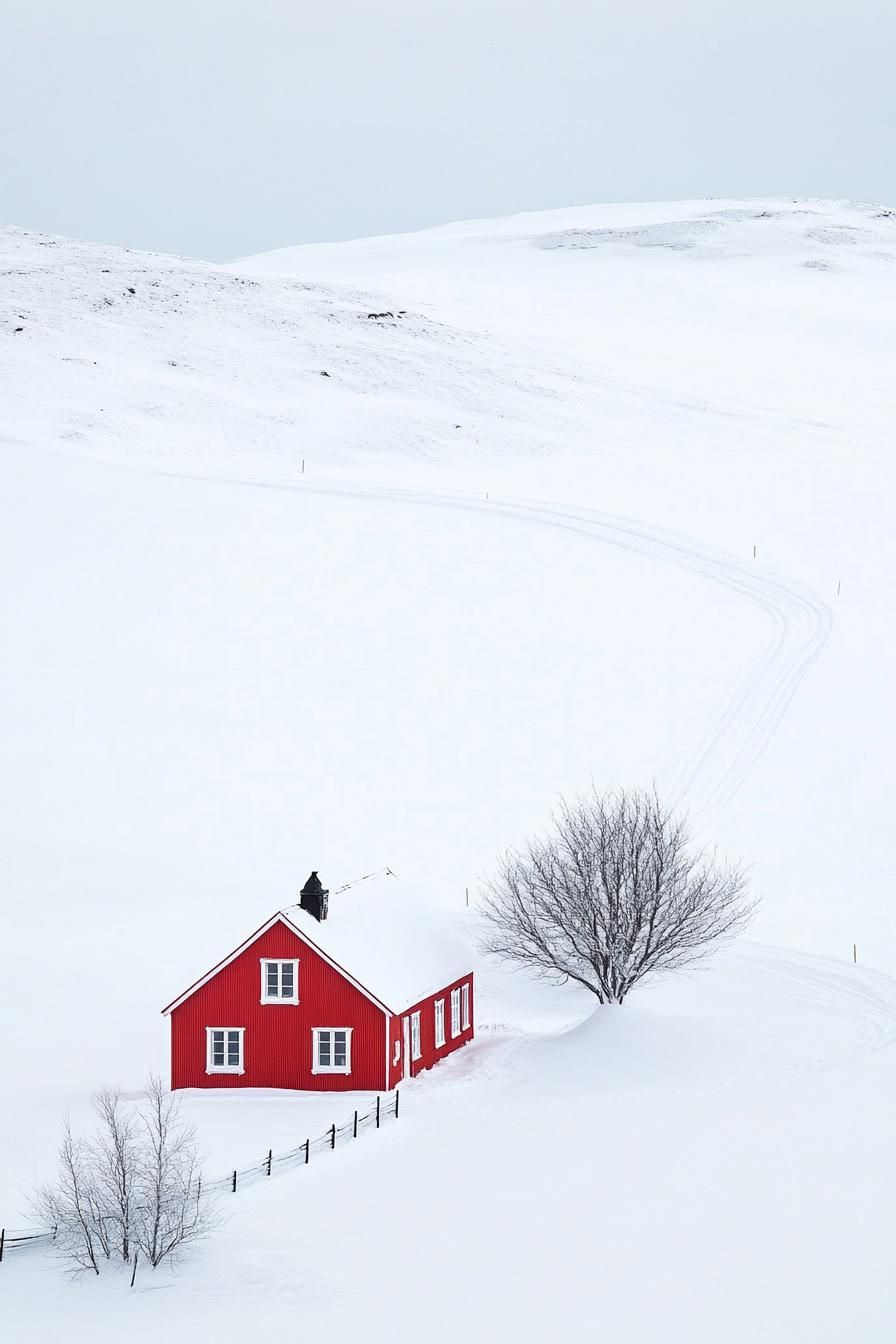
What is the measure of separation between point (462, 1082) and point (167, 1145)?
7.02 m

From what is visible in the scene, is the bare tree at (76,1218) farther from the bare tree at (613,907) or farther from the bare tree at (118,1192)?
the bare tree at (613,907)

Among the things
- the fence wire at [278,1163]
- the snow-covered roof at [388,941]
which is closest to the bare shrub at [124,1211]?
the fence wire at [278,1163]

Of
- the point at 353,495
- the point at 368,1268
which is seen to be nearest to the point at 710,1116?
the point at 368,1268

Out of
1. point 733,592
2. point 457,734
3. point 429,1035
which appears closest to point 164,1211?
point 429,1035

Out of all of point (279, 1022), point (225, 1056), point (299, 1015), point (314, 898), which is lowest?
point (225, 1056)

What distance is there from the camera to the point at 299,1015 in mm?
31766

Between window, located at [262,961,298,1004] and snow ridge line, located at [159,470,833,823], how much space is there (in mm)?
19859

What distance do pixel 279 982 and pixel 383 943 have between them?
8.94 feet

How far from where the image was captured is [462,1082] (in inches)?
1262

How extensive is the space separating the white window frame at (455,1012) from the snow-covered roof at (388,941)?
1.32ft

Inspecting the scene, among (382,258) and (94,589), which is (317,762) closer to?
(94,589)

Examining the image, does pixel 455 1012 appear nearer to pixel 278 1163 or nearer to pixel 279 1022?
pixel 279 1022

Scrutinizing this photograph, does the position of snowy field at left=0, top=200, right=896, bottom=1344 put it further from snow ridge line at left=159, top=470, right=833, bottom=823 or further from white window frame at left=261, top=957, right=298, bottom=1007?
white window frame at left=261, top=957, right=298, bottom=1007

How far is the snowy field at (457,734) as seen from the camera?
23.1m
